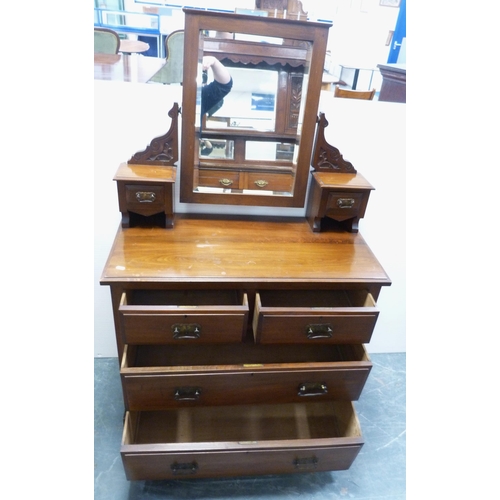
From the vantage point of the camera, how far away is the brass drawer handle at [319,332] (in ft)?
3.25

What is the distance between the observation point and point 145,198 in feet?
3.49

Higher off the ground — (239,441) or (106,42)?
(106,42)

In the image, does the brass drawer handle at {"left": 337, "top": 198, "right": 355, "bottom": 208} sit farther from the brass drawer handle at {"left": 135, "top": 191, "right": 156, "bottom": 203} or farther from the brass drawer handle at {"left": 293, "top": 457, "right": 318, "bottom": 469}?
the brass drawer handle at {"left": 293, "top": 457, "right": 318, "bottom": 469}

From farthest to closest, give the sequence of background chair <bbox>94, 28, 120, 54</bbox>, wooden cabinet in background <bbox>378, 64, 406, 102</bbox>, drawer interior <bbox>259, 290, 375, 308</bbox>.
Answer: background chair <bbox>94, 28, 120, 54</bbox> < wooden cabinet in background <bbox>378, 64, 406, 102</bbox> < drawer interior <bbox>259, 290, 375, 308</bbox>

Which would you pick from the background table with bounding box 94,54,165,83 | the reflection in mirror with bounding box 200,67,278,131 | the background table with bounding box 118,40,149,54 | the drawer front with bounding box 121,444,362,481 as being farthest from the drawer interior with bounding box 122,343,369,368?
the background table with bounding box 118,40,149,54

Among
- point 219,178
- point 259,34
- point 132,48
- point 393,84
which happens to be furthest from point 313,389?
point 132,48

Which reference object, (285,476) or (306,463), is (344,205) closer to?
(306,463)

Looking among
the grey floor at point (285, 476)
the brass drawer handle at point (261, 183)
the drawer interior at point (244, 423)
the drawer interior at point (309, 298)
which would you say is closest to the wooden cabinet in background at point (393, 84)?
the brass drawer handle at point (261, 183)

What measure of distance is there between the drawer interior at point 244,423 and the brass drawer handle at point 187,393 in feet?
0.79

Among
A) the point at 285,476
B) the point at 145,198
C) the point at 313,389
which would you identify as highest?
the point at 145,198

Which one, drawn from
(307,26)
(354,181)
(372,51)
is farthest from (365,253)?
(372,51)

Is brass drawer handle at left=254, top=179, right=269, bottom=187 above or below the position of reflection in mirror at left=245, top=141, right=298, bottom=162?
below

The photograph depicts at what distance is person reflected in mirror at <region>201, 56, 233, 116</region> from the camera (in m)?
1.03

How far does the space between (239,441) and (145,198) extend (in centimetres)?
79
